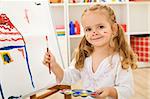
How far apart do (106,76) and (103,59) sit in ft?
0.30

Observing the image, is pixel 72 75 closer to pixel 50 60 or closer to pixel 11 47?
pixel 50 60

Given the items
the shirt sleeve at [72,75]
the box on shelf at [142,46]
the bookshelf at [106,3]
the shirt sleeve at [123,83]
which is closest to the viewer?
the shirt sleeve at [123,83]

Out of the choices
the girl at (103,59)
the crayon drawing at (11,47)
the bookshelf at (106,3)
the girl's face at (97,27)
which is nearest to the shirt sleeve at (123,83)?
the girl at (103,59)

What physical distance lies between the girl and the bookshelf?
8.95ft

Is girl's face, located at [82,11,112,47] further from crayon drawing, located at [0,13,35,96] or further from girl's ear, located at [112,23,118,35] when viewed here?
crayon drawing, located at [0,13,35,96]

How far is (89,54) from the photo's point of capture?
1.75 m

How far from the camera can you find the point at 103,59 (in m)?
1.68

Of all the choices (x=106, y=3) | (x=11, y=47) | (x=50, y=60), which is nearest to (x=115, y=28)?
(x=50, y=60)

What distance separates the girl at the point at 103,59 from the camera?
1.58m

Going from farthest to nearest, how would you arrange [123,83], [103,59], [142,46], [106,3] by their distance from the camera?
[142,46], [106,3], [103,59], [123,83]

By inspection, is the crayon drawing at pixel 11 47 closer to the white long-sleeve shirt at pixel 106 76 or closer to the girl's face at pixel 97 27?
the white long-sleeve shirt at pixel 106 76

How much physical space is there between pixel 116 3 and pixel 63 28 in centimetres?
84

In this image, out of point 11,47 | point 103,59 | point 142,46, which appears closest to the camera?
point 103,59

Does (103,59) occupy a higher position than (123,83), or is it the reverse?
(103,59)
